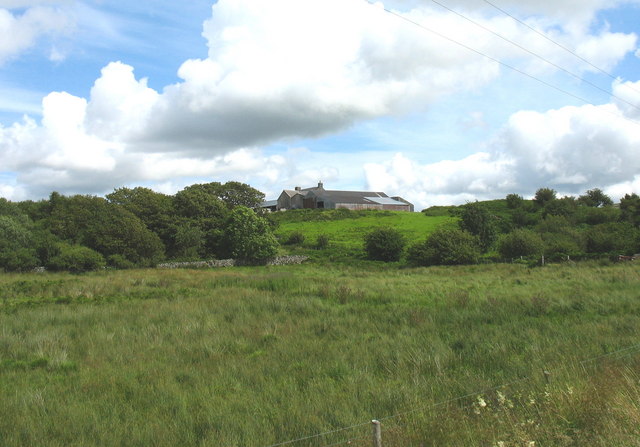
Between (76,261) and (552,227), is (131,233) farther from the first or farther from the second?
(552,227)

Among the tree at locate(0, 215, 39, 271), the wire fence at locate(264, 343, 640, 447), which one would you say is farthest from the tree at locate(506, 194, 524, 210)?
the wire fence at locate(264, 343, 640, 447)

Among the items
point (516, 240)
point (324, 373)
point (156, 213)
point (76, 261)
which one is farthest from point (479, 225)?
point (324, 373)

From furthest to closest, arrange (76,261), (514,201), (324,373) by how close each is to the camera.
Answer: (514,201), (76,261), (324,373)

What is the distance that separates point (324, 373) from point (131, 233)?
127ft

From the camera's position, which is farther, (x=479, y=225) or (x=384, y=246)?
(x=479, y=225)

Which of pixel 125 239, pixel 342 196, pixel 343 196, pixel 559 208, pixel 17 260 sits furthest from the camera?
pixel 343 196

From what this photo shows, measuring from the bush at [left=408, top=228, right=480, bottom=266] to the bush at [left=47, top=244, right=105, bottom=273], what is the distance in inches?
1128

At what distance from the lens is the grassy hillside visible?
53.2m

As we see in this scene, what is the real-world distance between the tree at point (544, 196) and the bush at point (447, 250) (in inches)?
1415

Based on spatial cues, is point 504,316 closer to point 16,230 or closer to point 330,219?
point 16,230

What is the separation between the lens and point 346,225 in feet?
223

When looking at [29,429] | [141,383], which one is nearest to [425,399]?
[141,383]

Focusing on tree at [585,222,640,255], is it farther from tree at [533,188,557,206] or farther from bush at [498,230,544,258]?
tree at [533,188,557,206]

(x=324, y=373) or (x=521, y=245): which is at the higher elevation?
(x=521, y=245)
